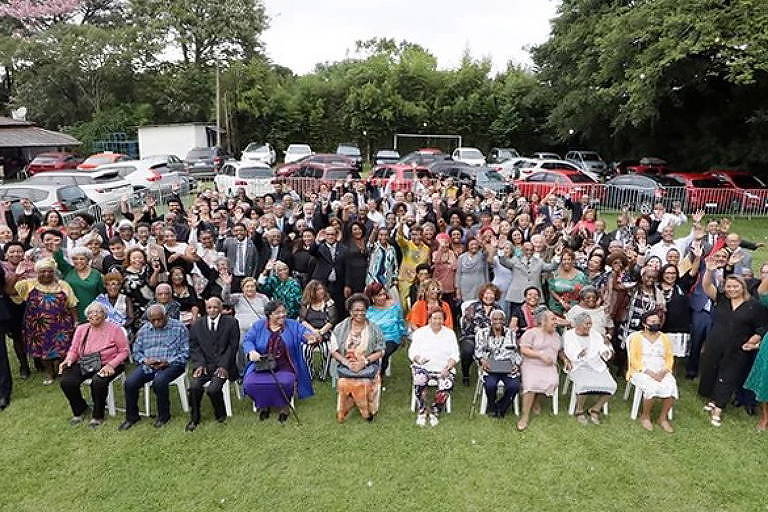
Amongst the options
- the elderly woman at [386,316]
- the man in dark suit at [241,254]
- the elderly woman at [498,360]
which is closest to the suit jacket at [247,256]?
the man in dark suit at [241,254]

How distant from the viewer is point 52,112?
35.0 m

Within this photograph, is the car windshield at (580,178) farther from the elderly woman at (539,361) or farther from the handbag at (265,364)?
the handbag at (265,364)

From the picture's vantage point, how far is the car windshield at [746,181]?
18141mm

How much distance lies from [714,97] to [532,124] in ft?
39.3

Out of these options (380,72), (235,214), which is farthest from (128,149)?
(235,214)

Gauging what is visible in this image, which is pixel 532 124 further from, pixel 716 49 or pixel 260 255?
pixel 260 255

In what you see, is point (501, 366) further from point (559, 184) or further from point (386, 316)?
point (559, 184)

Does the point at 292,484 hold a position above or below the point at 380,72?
below

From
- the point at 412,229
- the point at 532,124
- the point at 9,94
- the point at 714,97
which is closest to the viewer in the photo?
the point at 412,229

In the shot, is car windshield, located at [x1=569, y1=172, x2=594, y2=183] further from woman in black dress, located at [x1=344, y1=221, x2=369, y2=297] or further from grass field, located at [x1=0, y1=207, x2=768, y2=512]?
grass field, located at [x1=0, y1=207, x2=768, y2=512]

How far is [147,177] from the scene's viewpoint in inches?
703

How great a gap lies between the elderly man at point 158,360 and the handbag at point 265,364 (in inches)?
28.5

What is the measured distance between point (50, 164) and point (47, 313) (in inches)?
921

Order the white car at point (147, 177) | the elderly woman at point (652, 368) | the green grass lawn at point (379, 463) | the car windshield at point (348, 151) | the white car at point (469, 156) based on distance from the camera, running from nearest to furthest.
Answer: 1. the green grass lawn at point (379, 463)
2. the elderly woman at point (652, 368)
3. the white car at point (147, 177)
4. the white car at point (469, 156)
5. the car windshield at point (348, 151)
